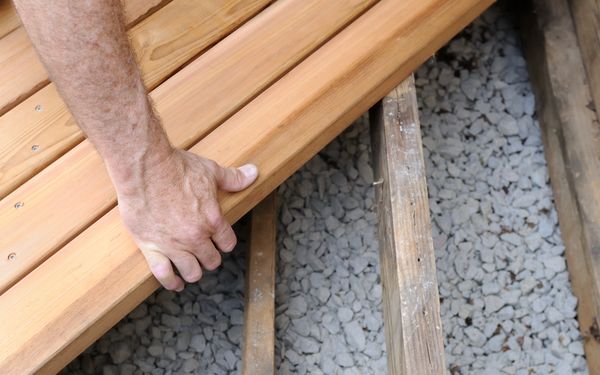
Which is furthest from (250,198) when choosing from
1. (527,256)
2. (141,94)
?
(527,256)

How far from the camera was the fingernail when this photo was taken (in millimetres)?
2027

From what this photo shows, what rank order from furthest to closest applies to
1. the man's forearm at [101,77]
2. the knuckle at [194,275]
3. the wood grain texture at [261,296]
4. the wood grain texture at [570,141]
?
the wood grain texture at [570,141] < the wood grain texture at [261,296] < the knuckle at [194,275] < the man's forearm at [101,77]

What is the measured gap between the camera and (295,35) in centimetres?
230

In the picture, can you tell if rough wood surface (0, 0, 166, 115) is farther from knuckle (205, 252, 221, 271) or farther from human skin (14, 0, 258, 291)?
knuckle (205, 252, 221, 271)

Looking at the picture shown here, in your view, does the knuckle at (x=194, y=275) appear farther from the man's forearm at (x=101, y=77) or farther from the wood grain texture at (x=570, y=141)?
the wood grain texture at (x=570, y=141)

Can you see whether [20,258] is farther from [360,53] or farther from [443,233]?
[443,233]

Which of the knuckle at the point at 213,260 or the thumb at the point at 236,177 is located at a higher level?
the thumb at the point at 236,177

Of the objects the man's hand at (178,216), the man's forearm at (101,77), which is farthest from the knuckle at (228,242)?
the man's forearm at (101,77)

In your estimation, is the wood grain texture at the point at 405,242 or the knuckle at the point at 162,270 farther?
the wood grain texture at the point at 405,242

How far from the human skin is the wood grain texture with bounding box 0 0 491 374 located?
0.06 meters

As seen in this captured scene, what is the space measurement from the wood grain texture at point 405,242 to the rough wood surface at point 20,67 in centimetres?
73

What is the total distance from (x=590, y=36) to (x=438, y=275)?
38.1 inches

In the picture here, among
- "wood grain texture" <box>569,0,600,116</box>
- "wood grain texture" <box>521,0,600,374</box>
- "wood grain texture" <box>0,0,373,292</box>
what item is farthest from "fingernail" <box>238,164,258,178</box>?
"wood grain texture" <box>569,0,600,116</box>

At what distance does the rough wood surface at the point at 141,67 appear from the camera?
2.08 metres
